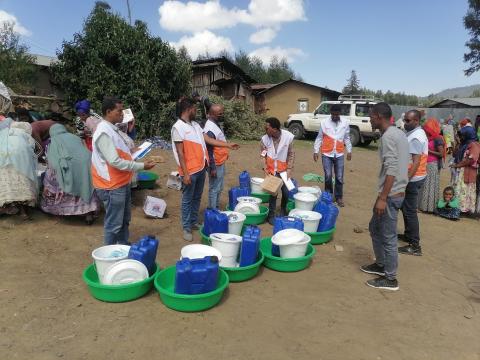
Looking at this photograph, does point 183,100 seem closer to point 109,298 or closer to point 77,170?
point 77,170

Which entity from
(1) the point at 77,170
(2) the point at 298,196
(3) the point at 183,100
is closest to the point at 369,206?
(2) the point at 298,196

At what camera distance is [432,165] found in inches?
271

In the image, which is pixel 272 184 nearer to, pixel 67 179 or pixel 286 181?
pixel 286 181

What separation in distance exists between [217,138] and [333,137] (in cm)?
258

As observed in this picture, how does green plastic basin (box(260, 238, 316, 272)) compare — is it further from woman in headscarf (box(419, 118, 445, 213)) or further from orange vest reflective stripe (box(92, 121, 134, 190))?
woman in headscarf (box(419, 118, 445, 213))

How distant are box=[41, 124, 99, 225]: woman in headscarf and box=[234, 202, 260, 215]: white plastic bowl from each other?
6.60ft

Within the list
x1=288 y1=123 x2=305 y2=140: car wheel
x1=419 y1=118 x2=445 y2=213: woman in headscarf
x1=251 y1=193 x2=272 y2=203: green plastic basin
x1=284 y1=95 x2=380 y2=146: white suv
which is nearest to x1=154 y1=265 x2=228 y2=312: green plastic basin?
x1=251 y1=193 x2=272 y2=203: green plastic basin

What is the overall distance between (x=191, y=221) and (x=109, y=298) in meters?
2.08

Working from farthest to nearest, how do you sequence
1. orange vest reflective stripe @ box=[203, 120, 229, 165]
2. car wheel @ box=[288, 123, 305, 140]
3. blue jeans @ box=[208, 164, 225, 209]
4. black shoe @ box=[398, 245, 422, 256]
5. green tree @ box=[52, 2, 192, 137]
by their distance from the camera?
car wheel @ box=[288, 123, 305, 140], green tree @ box=[52, 2, 192, 137], blue jeans @ box=[208, 164, 225, 209], orange vest reflective stripe @ box=[203, 120, 229, 165], black shoe @ box=[398, 245, 422, 256]

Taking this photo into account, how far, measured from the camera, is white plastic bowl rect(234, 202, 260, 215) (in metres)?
5.73

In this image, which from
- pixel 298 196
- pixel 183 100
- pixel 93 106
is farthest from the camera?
pixel 93 106

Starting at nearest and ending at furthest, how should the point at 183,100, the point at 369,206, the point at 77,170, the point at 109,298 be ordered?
the point at 109,298 → the point at 183,100 → the point at 77,170 → the point at 369,206

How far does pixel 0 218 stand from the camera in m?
5.22

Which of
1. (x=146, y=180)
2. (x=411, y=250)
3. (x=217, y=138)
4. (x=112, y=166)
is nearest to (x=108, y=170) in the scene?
(x=112, y=166)
